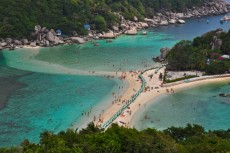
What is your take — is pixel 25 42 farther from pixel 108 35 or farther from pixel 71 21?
pixel 108 35

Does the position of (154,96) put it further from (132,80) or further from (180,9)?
(180,9)

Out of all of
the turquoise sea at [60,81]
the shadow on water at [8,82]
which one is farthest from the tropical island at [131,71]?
the shadow on water at [8,82]

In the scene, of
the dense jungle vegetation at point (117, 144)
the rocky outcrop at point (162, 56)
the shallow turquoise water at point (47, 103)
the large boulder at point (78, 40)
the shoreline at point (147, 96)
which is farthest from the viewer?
the large boulder at point (78, 40)

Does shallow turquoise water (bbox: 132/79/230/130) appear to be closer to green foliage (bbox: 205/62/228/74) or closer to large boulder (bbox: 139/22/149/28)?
green foliage (bbox: 205/62/228/74)

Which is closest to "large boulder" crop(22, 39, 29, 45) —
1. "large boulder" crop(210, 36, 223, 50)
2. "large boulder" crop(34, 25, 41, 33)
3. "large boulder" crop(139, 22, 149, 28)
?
"large boulder" crop(34, 25, 41, 33)

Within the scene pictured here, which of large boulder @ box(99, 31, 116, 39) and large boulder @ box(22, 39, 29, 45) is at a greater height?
large boulder @ box(99, 31, 116, 39)

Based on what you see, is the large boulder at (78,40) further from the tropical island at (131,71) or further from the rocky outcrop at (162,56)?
the rocky outcrop at (162,56)
